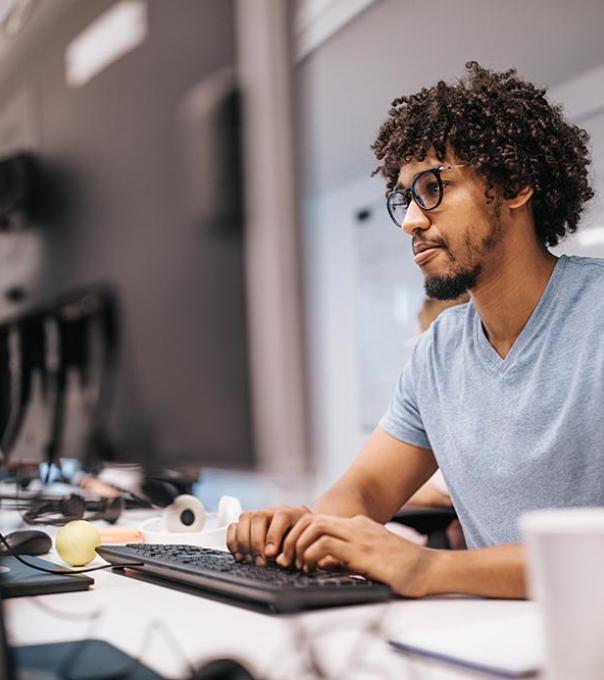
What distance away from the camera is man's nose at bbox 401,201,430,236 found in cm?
120

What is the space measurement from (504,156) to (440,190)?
12 cm

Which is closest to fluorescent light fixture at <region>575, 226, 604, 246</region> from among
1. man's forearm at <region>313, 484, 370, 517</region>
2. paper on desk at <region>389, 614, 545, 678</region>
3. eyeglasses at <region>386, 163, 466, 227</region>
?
eyeglasses at <region>386, 163, 466, 227</region>

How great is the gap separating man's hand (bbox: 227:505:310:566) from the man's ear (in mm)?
643

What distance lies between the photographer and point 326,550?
0.85m

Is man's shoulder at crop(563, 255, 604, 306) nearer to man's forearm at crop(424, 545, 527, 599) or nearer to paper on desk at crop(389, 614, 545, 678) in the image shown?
man's forearm at crop(424, 545, 527, 599)

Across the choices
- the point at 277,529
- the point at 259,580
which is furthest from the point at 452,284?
the point at 259,580

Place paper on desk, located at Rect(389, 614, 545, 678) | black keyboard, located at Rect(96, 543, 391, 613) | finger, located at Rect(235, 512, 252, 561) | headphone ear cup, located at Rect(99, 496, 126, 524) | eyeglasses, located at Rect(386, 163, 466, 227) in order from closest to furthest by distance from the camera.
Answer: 1. paper on desk, located at Rect(389, 614, 545, 678)
2. black keyboard, located at Rect(96, 543, 391, 613)
3. finger, located at Rect(235, 512, 252, 561)
4. eyeglasses, located at Rect(386, 163, 466, 227)
5. headphone ear cup, located at Rect(99, 496, 126, 524)

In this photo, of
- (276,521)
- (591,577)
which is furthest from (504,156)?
(591,577)

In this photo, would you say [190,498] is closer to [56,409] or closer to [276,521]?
[276,521]

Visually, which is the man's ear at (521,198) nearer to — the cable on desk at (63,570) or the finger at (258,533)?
the finger at (258,533)

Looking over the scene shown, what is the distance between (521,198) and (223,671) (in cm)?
98

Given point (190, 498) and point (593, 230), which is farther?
point (593, 230)

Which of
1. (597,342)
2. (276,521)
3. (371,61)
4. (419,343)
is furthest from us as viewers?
(419,343)

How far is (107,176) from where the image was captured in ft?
1.61
